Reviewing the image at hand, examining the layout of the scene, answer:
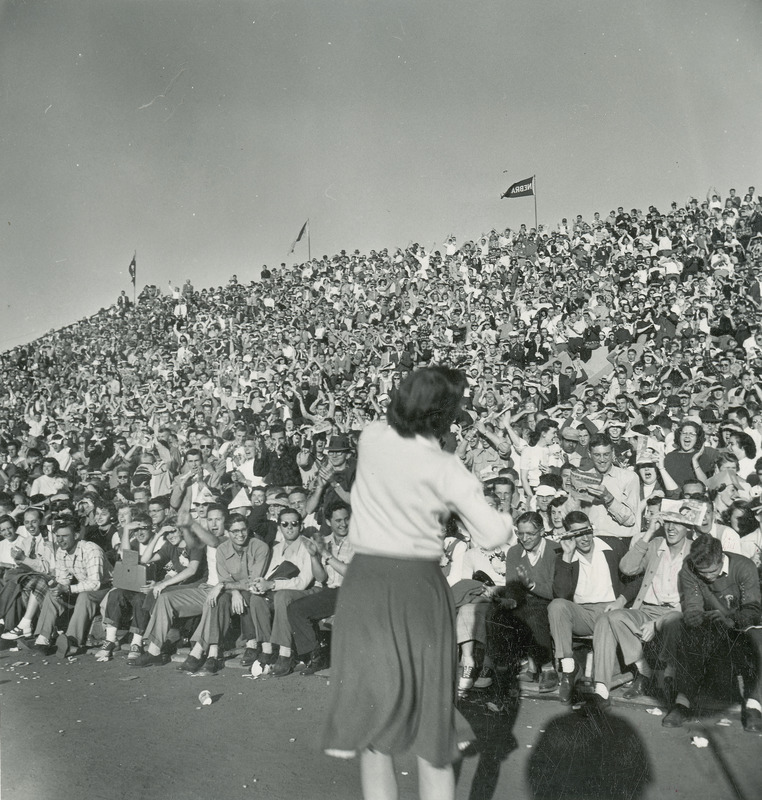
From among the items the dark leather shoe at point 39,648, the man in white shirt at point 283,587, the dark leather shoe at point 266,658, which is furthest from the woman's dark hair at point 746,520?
the dark leather shoe at point 39,648

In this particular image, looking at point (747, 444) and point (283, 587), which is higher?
point (747, 444)

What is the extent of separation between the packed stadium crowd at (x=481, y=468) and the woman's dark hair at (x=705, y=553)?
0.5 inches

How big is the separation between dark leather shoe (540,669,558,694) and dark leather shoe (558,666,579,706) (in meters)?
0.03

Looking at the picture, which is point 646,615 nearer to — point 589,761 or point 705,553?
point 705,553

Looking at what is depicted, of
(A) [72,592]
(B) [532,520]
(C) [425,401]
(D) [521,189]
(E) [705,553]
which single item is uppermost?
(D) [521,189]

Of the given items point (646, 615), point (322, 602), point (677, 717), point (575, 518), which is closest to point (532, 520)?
point (575, 518)

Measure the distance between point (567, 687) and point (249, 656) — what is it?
2.19 meters

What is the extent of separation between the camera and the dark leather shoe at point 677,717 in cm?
380

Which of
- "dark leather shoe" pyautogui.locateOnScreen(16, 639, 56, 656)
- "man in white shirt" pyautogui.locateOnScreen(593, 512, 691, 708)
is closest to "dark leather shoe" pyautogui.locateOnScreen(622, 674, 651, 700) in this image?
"man in white shirt" pyautogui.locateOnScreen(593, 512, 691, 708)

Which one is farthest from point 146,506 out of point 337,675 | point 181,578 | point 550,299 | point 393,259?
point 393,259

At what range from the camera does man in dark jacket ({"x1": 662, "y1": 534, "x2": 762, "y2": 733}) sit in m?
3.91

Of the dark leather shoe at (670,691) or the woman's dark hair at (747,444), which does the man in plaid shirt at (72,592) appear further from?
the woman's dark hair at (747,444)

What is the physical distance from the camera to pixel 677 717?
12.6ft

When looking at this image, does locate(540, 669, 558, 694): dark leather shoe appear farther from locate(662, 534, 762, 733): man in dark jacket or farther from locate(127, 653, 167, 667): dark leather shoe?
locate(127, 653, 167, 667): dark leather shoe
